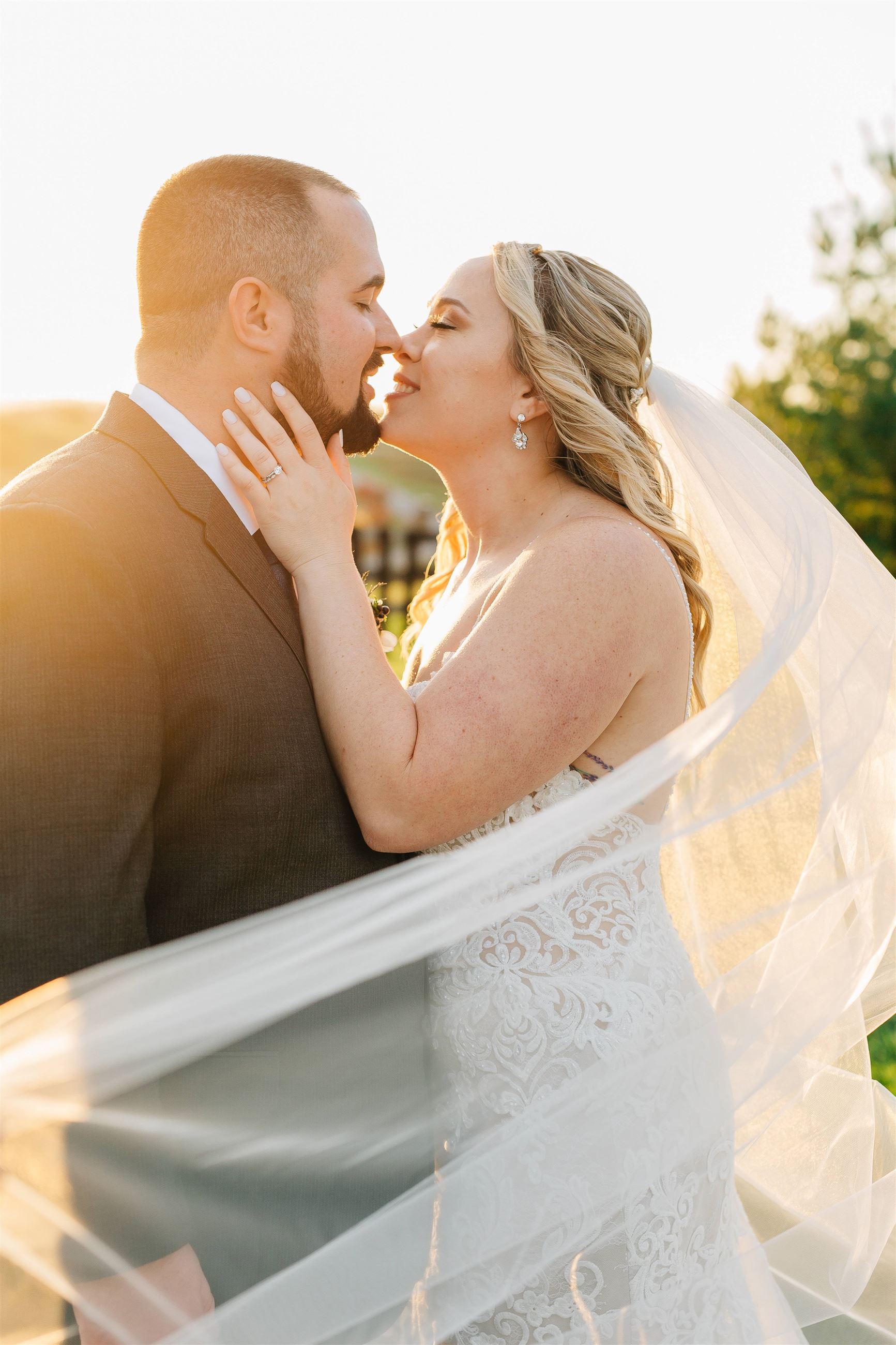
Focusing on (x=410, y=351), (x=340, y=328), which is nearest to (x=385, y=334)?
(x=340, y=328)

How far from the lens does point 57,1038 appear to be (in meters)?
1.79

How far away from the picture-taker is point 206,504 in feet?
7.54

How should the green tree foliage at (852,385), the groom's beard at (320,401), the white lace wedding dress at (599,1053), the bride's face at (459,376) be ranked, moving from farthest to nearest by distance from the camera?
the green tree foliage at (852,385) < the bride's face at (459,376) < the groom's beard at (320,401) < the white lace wedding dress at (599,1053)

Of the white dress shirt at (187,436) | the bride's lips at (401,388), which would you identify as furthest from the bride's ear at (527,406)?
the white dress shirt at (187,436)

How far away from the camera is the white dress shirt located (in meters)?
2.41

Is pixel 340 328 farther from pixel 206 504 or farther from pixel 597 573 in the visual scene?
pixel 597 573

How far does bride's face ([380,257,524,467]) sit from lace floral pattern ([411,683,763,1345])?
3.43 ft

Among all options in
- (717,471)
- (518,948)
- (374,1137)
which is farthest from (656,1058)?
(717,471)

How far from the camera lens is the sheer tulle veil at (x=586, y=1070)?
1906 mm

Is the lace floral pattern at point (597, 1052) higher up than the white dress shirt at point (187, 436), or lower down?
lower down

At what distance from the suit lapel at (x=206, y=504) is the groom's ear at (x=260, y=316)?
0.97 ft

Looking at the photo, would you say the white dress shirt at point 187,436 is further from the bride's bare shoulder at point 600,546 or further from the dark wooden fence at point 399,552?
the dark wooden fence at point 399,552

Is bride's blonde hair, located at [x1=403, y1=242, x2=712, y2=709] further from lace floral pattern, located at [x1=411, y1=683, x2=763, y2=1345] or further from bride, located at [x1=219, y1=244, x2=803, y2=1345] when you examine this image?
lace floral pattern, located at [x1=411, y1=683, x2=763, y2=1345]

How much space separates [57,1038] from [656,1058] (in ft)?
3.99
